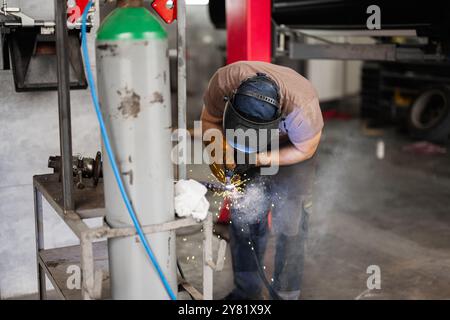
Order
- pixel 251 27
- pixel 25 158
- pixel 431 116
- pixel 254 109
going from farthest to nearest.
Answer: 1. pixel 431 116
2. pixel 251 27
3. pixel 25 158
4. pixel 254 109

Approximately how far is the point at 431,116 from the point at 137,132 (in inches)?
242

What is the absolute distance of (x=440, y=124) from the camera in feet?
20.7

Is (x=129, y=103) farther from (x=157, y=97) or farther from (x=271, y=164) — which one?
(x=271, y=164)

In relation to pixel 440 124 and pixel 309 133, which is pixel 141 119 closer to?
pixel 309 133

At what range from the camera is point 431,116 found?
705 centimetres

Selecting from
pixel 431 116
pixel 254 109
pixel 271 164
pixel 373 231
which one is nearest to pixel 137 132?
pixel 254 109

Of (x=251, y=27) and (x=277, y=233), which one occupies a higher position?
(x=251, y=27)

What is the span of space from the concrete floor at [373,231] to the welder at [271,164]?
0.80 feet

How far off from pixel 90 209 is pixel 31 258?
1477 millimetres

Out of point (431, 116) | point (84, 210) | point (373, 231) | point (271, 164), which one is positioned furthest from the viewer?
point (431, 116)

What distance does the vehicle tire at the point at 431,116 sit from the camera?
6324mm
